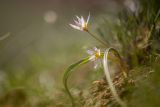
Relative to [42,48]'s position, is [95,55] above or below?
below

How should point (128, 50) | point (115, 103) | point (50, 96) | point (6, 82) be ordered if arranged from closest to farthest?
point (115, 103) < point (128, 50) < point (50, 96) < point (6, 82)

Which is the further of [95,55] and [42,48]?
[42,48]

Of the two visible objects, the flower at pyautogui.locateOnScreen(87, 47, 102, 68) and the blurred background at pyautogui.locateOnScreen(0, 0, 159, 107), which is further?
the blurred background at pyautogui.locateOnScreen(0, 0, 159, 107)

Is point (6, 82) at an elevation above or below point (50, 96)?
above

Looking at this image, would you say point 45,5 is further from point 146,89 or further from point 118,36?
point 146,89

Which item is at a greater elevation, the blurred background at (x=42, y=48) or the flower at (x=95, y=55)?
the blurred background at (x=42, y=48)

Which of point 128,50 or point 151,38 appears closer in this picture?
point 151,38

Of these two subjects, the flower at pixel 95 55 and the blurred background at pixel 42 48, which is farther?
the blurred background at pixel 42 48

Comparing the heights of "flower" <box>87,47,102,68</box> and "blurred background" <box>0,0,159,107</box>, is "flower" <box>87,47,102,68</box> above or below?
below

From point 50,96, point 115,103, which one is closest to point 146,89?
point 115,103

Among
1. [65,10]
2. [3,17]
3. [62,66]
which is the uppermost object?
[3,17]

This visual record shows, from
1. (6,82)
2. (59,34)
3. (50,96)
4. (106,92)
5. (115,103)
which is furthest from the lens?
(59,34)
